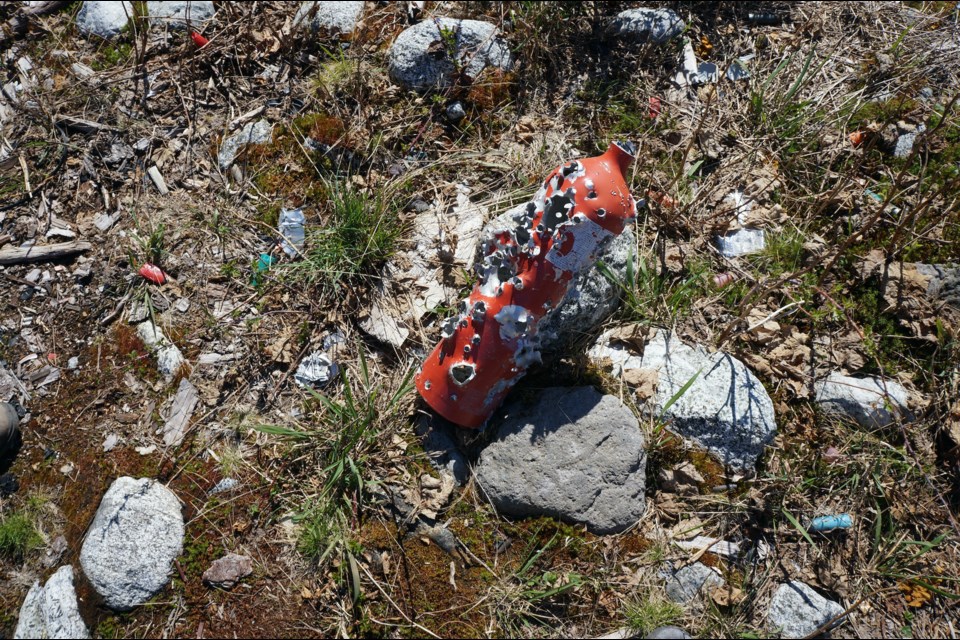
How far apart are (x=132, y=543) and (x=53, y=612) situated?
1.58 feet

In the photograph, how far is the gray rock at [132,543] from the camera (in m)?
3.00

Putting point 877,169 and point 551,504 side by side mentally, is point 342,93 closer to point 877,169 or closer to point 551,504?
point 551,504

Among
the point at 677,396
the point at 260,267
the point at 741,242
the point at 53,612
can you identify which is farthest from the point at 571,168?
the point at 53,612

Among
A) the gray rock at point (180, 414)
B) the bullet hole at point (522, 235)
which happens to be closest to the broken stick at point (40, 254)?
the gray rock at point (180, 414)

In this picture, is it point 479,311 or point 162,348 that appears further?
point 162,348

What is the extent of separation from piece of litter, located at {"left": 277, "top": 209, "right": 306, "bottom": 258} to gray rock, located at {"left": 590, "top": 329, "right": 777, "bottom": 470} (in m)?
2.06

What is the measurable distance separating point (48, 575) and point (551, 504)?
2655 millimetres

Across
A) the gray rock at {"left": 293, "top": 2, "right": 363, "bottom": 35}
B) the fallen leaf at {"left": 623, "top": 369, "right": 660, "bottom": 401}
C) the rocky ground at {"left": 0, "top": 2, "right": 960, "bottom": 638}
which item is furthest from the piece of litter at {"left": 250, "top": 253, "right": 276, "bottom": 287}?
the fallen leaf at {"left": 623, "top": 369, "right": 660, "bottom": 401}

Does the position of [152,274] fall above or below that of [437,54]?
below

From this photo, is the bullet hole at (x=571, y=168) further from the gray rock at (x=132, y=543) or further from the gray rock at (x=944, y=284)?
the gray rock at (x=132, y=543)

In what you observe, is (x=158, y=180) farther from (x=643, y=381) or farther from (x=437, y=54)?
(x=643, y=381)

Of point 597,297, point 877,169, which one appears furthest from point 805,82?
point 597,297

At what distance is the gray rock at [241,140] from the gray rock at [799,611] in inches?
167

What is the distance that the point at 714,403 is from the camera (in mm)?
3279
